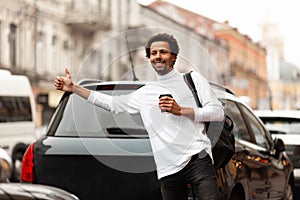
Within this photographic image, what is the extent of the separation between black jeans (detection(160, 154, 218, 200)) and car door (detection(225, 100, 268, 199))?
1626mm

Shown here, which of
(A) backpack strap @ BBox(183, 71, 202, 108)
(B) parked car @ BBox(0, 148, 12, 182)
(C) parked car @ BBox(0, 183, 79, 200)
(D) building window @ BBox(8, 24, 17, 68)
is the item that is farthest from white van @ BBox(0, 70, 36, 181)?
(D) building window @ BBox(8, 24, 17, 68)

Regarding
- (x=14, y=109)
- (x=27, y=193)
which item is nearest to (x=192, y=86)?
(x=27, y=193)

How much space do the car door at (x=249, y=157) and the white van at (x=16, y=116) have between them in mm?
11801

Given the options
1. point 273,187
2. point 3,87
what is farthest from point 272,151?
point 3,87

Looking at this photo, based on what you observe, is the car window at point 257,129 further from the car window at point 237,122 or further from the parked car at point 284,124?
the parked car at point 284,124

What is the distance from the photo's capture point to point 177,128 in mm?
4883

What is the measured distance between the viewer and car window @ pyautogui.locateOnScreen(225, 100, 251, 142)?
7.12 meters

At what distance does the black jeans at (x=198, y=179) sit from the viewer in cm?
489

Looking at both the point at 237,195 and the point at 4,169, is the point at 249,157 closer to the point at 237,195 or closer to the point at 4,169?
the point at 237,195

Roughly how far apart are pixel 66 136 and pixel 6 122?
46.3ft

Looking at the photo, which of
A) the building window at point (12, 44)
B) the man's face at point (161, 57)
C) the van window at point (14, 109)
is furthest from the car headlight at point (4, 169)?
the building window at point (12, 44)

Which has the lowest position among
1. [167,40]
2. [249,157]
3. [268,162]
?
[268,162]

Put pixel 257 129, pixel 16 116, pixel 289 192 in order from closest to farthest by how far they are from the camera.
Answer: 1. pixel 257 129
2. pixel 289 192
3. pixel 16 116

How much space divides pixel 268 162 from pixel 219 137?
278 centimetres
